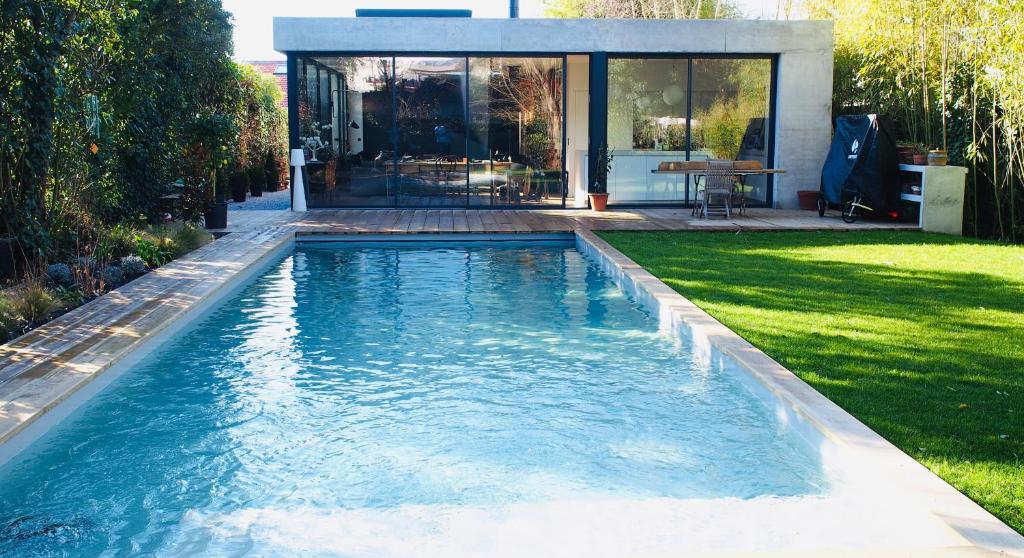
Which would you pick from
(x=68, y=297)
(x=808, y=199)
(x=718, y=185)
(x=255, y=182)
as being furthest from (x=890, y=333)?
(x=255, y=182)

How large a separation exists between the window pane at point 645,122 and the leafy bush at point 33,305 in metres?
9.21

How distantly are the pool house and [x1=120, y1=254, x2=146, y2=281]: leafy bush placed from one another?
19.2 ft

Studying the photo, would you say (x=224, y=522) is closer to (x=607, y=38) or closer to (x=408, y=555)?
(x=408, y=555)

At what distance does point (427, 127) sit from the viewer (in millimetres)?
13664

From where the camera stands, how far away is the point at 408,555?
3.15 metres

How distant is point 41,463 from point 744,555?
2.95 m

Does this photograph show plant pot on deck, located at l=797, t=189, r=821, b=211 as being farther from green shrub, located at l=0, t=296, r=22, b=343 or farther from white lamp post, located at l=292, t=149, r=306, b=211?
green shrub, located at l=0, t=296, r=22, b=343

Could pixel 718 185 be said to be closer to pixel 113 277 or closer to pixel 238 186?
pixel 113 277

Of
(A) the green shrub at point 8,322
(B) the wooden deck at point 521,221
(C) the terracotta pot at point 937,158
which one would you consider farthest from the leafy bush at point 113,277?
(C) the terracotta pot at point 937,158

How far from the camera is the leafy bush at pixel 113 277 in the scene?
730cm

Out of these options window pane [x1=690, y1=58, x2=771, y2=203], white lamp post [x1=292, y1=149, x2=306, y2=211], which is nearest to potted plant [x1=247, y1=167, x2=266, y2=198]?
white lamp post [x1=292, y1=149, x2=306, y2=211]

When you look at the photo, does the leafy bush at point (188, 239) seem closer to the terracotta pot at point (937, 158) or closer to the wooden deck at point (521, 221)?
the wooden deck at point (521, 221)

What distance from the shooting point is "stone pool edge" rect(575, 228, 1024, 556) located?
2805mm

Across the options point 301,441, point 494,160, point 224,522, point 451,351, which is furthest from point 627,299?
point 494,160
